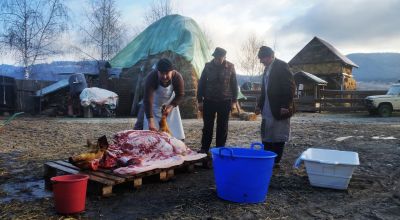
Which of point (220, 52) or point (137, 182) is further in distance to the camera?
point (220, 52)

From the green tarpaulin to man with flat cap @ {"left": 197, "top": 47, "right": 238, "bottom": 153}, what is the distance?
10242mm

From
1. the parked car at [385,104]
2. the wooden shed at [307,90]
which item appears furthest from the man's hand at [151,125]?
the wooden shed at [307,90]

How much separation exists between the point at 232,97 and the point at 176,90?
3.31 ft

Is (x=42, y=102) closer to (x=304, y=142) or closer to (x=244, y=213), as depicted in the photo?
(x=304, y=142)

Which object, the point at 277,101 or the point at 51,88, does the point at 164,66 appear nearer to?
the point at 277,101

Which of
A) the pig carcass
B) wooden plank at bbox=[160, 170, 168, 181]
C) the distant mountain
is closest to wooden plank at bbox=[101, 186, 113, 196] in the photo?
the pig carcass

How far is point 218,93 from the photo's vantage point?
5895 millimetres

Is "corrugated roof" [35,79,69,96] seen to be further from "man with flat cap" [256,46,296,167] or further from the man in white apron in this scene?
"man with flat cap" [256,46,296,167]

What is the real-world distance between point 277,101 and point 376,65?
119029 mm

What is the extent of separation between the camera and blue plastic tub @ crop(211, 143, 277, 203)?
3.77 meters

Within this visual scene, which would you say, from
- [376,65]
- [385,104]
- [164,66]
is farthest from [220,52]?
[376,65]

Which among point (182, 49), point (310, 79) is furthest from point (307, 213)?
point (310, 79)

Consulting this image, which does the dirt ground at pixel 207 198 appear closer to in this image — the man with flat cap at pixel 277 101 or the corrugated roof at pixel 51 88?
the man with flat cap at pixel 277 101

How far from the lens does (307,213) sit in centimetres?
370
